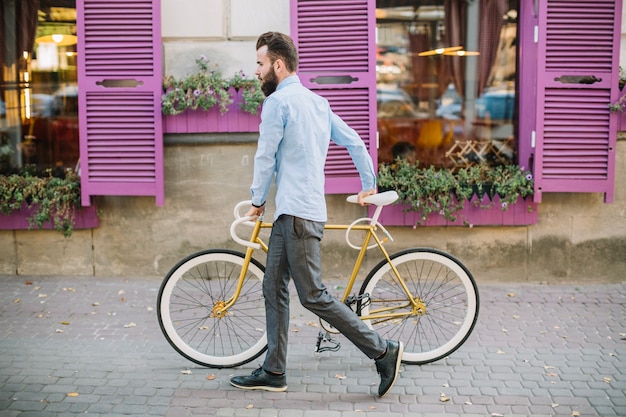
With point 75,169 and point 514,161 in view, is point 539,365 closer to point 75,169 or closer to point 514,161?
point 514,161

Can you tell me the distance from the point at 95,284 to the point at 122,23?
89.8 inches

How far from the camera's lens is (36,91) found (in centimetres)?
797

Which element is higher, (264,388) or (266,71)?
(266,71)

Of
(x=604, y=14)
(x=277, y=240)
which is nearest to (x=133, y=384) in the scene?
(x=277, y=240)

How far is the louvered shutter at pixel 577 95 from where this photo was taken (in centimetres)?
701

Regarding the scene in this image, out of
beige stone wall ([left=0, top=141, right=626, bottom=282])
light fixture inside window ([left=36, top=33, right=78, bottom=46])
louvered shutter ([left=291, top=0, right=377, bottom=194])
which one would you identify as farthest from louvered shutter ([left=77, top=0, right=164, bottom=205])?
louvered shutter ([left=291, top=0, right=377, bottom=194])

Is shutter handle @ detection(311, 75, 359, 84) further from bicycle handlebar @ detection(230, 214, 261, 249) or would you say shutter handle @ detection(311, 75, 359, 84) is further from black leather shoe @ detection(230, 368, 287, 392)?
black leather shoe @ detection(230, 368, 287, 392)

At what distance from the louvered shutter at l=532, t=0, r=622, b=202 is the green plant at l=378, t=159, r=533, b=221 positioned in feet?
0.68

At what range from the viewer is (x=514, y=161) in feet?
25.5

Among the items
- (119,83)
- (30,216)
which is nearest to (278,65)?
(119,83)

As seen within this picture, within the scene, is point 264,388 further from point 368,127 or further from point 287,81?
point 368,127

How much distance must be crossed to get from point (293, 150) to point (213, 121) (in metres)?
2.73

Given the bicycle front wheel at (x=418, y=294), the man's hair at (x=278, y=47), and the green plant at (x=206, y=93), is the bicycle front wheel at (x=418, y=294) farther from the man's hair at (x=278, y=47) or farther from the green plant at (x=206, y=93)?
the green plant at (x=206, y=93)

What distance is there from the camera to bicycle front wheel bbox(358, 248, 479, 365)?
5.16m
